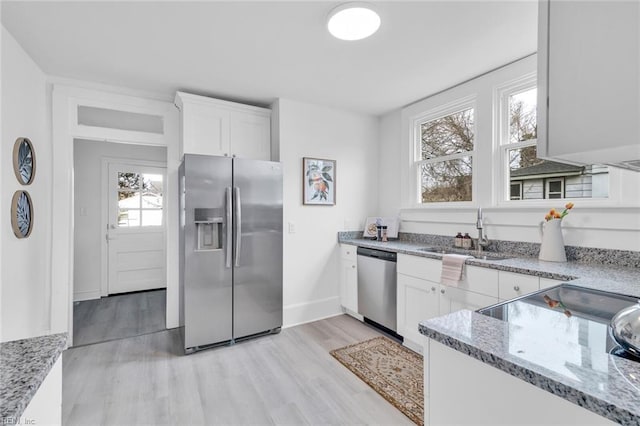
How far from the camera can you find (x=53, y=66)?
2588mm

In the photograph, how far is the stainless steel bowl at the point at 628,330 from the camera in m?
0.70

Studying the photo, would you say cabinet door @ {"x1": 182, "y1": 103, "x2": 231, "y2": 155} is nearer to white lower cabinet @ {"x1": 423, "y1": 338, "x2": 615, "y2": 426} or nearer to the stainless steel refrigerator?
the stainless steel refrigerator

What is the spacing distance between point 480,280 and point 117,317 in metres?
3.89

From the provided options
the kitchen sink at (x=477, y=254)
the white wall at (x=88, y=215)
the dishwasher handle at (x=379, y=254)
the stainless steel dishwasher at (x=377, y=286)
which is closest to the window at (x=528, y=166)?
the kitchen sink at (x=477, y=254)

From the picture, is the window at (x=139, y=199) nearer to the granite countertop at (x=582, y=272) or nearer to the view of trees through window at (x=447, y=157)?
the view of trees through window at (x=447, y=157)

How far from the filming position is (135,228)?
4.62m

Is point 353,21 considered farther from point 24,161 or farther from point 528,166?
Answer: point 24,161

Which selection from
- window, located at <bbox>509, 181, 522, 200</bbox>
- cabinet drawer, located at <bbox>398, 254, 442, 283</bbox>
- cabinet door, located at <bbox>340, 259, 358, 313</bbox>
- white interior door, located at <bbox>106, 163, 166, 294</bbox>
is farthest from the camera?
white interior door, located at <bbox>106, 163, 166, 294</bbox>

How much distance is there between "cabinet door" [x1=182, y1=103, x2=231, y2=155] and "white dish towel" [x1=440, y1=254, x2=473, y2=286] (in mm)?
2402

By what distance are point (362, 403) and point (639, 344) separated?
1.68 metres

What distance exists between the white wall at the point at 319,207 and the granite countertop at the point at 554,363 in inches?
101

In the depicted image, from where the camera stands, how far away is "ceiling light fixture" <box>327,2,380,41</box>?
71.4 inches

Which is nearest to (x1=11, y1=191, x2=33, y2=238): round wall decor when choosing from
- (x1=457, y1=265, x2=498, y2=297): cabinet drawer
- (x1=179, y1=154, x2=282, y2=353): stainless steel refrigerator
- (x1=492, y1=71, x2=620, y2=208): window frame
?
(x1=179, y1=154, x2=282, y2=353): stainless steel refrigerator

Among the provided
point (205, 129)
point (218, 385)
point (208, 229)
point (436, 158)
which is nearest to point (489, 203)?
point (436, 158)
